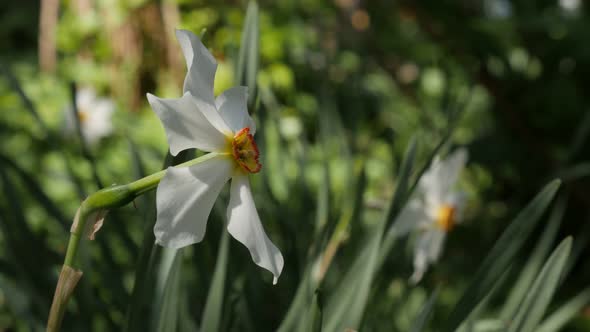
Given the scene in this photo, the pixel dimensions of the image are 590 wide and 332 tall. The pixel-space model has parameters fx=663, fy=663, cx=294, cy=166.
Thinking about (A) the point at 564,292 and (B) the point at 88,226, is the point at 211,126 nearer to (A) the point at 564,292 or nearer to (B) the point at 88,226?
(B) the point at 88,226

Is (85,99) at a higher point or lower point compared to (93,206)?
lower

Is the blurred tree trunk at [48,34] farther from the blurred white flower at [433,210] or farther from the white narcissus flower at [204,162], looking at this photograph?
the white narcissus flower at [204,162]

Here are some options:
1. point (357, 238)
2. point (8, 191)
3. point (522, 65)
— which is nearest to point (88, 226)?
point (8, 191)

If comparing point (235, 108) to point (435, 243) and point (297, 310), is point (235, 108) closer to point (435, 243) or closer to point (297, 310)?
point (297, 310)

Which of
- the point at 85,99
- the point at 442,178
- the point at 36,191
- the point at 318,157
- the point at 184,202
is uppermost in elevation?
the point at 184,202

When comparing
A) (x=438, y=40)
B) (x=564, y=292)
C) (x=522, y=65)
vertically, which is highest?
(x=438, y=40)

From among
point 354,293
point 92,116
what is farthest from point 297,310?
point 92,116
